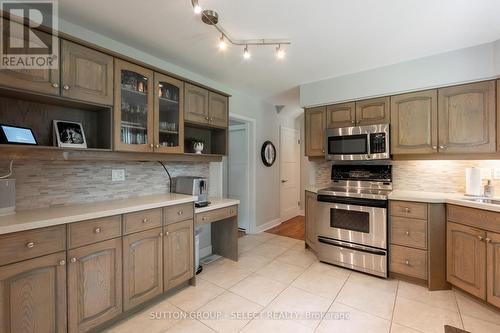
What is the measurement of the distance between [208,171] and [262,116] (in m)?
1.66

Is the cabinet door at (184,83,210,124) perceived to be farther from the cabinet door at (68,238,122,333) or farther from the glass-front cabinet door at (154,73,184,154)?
the cabinet door at (68,238,122,333)

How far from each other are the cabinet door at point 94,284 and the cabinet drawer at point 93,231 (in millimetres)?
41

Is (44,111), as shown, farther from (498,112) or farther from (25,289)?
(498,112)

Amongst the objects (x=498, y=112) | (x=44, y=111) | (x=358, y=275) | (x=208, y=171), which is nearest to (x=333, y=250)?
(x=358, y=275)

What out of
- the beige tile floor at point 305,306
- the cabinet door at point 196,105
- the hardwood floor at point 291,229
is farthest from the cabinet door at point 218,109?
the hardwood floor at point 291,229

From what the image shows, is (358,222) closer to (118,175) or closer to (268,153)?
(268,153)

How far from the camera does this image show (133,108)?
6.82ft

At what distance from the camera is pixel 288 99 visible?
4.16m

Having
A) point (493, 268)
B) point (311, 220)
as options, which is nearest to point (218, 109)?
point (311, 220)

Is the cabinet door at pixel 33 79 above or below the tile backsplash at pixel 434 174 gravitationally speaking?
above

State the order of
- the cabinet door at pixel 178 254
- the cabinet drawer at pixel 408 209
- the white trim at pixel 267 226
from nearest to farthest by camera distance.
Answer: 1. the cabinet door at pixel 178 254
2. the cabinet drawer at pixel 408 209
3. the white trim at pixel 267 226

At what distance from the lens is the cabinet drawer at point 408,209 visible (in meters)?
2.32

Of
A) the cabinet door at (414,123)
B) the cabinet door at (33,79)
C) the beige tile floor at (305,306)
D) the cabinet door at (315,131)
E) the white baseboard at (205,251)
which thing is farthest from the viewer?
the cabinet door at (315,131)

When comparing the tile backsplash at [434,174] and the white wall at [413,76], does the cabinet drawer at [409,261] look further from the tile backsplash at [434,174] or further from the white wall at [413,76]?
the white wall at [413,76]
